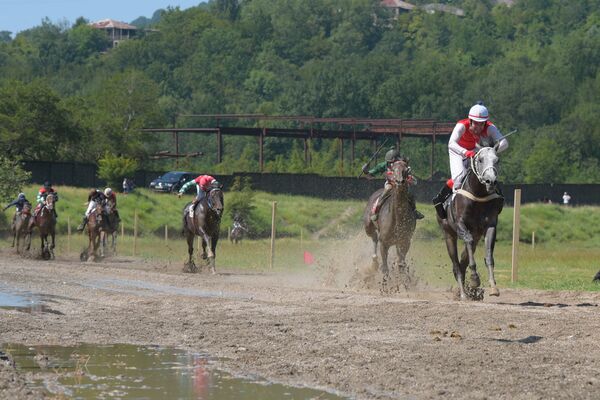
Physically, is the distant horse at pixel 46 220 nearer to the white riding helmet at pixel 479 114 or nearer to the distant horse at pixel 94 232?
the distant horse at pixel 94 232

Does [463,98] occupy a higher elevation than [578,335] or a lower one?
higher

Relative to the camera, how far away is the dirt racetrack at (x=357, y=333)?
1214 cm

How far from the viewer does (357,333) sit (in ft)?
50.3

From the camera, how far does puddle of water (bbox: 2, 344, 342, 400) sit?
1209 centimetres

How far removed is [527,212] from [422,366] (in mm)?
58164

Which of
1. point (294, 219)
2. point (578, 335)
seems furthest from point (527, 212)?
point (578, 335)

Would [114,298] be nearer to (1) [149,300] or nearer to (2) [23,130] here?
(1) [149,300]

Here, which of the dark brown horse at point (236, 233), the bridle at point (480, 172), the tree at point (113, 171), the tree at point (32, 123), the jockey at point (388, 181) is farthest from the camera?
the tree at point (32, 123)

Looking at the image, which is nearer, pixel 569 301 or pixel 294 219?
pixel 569 301

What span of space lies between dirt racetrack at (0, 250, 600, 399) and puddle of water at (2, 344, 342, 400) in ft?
1.03

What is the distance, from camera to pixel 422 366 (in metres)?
12.9

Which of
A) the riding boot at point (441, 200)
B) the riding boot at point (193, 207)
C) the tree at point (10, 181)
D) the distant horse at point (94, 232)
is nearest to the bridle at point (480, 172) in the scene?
the riding boot at point (441, 200)

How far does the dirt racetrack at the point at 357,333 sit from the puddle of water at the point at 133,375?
0.31 metres

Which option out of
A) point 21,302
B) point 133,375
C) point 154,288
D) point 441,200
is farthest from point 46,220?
point 133,375
